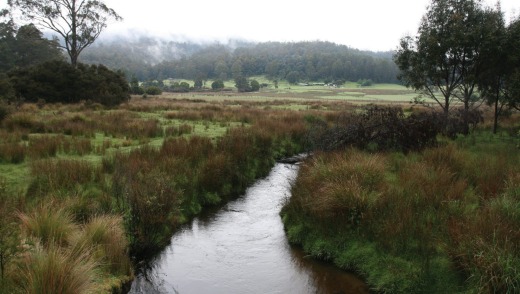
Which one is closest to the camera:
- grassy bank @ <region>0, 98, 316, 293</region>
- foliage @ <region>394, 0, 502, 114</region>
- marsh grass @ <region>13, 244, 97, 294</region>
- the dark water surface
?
marsh grass @ <region>13, 244, 97, 294</region>

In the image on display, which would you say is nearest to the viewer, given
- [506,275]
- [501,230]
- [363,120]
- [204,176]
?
[506,275]

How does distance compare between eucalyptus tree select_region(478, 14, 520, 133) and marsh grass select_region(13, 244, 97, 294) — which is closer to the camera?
marsh grass select_region(13, 244, 97, 294)

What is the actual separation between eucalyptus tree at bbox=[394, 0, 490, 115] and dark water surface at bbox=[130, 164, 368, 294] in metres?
15.0

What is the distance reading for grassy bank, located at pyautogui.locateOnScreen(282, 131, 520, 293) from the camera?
6188mm

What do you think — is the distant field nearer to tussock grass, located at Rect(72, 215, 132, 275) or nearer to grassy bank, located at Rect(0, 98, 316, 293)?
grassy bank, located at Rect(0, 98, 316, 293)

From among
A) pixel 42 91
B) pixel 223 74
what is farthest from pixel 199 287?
pixel 223 74

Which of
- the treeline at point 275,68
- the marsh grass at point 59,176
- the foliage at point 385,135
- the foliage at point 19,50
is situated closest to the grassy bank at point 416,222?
the foliage at point 385,135

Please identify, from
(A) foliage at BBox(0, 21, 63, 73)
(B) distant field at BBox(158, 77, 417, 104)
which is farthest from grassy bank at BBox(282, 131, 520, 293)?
(A) foliage at BBox(0, 21, 63, 73)

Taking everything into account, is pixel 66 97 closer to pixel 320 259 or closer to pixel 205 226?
pixel 205 226

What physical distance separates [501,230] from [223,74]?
6369 inches

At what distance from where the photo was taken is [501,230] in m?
6.34

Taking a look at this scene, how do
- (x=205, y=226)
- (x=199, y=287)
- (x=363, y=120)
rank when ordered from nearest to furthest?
(x=199, y=287) → (x=205, y=226) → (x=363, y=120)

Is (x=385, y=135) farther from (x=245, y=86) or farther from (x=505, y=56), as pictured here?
(x=245, y=86)

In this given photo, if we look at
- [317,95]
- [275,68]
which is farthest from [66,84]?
[275,68]
